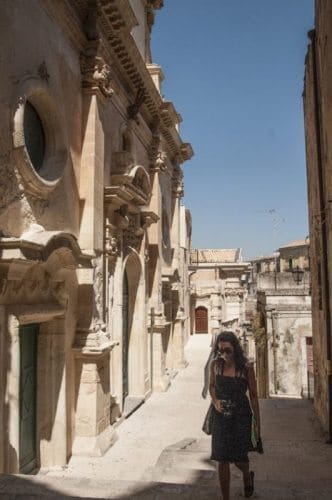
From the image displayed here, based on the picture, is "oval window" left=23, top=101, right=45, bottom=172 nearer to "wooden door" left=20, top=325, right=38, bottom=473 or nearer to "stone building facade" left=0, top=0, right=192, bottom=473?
"stone building facade" left=0, top=0, right=192, bottom=473

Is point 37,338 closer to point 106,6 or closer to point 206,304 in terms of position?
point 106,6

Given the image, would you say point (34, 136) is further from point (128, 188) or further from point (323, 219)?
point (323, 219)

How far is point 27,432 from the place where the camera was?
7582 mm

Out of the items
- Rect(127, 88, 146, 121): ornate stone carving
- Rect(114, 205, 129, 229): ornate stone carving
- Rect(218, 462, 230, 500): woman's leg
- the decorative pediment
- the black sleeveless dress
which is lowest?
Rect(218, 462, 230, 500): woman's leg

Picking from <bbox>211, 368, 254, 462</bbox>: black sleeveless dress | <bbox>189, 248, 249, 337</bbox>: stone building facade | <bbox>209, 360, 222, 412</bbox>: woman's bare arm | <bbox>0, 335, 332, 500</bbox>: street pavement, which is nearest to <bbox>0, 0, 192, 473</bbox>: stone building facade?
<bbox>0, 335, 332, 500</bbox>: street pavement

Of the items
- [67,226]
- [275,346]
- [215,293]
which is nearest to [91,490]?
[67,226]

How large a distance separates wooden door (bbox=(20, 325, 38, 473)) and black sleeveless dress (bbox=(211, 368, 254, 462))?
3.67 metres

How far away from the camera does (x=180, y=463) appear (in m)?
7.43

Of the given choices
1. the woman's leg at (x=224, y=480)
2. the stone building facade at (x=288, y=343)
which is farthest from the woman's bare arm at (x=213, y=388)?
the stone building facade at (x=288, y=343)

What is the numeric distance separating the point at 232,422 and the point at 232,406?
148mm

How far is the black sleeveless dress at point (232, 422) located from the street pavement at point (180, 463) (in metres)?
0.42

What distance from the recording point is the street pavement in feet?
15.5

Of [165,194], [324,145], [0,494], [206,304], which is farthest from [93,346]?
[206,304]

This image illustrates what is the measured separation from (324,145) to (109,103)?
16.4 feet
